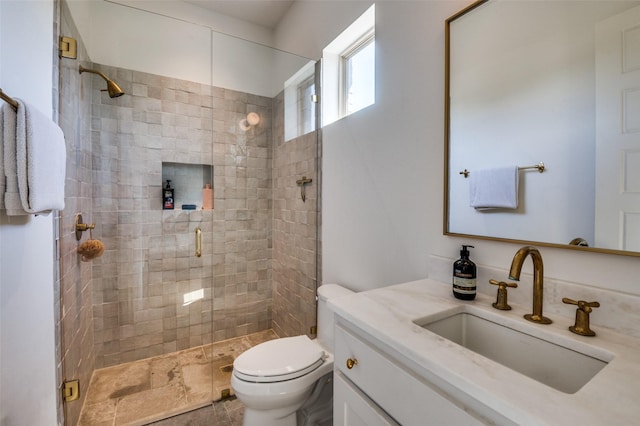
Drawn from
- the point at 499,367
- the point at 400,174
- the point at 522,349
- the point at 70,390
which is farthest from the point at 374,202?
the point at 70,390

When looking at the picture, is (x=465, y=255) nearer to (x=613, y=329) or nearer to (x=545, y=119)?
(x=613, y=329)

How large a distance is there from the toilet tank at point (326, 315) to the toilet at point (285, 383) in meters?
0.01

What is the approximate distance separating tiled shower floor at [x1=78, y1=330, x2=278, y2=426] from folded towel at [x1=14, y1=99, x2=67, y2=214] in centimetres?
139

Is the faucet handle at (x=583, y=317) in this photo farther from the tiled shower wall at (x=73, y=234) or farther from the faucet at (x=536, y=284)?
the tiled shower wall at (x=73, y=234)

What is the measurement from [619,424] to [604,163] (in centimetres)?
67

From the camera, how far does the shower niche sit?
233cm

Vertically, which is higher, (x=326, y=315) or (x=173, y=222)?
(x=173, y=222)

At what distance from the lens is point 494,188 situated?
103 cm

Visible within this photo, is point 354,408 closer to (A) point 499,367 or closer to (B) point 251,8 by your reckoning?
(A) point 499,367

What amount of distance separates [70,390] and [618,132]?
8.36 feet

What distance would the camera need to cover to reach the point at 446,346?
661 millimetres

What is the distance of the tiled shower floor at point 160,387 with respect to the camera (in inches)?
66.2

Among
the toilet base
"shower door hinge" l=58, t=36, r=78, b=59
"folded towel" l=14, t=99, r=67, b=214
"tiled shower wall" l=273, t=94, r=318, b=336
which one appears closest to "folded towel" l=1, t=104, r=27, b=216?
"folded towel" l=14, t=99, r=67, b=214

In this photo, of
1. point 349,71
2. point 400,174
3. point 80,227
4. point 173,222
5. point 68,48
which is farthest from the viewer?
point 173,222
